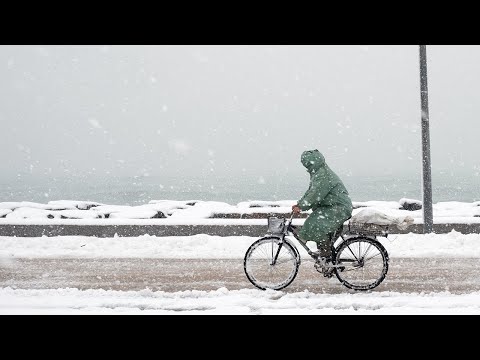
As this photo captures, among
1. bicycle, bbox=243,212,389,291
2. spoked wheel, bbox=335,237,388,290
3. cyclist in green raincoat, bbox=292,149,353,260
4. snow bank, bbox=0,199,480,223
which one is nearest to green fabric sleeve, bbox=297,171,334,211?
cyclist in green raincoat, bbox=292,149,353,260

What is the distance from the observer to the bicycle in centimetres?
802

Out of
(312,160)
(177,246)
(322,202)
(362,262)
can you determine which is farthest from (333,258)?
(177,246)

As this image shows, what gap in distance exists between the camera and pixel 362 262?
805cm

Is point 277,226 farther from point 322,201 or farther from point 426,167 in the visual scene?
point 426,167

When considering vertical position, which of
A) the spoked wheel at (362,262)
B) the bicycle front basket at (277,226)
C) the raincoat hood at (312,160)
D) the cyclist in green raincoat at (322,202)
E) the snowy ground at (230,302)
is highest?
the raincoat hood at (312,160)

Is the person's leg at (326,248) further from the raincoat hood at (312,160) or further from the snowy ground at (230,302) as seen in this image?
the raincoat hood at (312,160)

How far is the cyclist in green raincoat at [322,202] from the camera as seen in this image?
7.90 metres

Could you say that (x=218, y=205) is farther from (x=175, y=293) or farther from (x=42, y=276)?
(x=175, y=293)

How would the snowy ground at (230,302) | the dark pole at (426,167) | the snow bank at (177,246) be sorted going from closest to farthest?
the snowy ground at (230,302) → the snow bank at (177,246) → the dark pole at (426,167)

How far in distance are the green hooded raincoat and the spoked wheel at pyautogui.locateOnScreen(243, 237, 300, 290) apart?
A: 1.03ft

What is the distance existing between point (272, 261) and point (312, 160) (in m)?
1.44

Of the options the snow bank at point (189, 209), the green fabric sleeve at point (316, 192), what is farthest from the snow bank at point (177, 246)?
the green fabric sleeve at point (316, 192)
